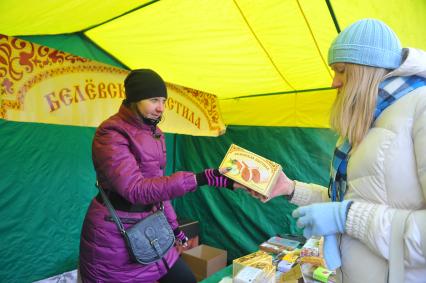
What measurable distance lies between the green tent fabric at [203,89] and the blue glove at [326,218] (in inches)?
38.0

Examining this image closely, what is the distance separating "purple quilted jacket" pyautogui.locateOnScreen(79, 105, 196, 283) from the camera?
1341mm

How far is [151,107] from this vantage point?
1.52 m

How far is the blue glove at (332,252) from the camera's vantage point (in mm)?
894

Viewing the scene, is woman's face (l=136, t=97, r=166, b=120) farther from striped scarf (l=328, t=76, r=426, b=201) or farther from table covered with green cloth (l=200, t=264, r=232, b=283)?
table covered with green cloth (l=200, t=264, r=232, b=283)

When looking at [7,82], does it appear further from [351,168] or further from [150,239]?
[351,168]

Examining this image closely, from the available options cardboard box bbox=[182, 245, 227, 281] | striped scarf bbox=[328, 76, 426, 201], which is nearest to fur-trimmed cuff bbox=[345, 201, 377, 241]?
striped scarf bbox=[328, 76, 426, 201]

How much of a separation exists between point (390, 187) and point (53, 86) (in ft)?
6.89

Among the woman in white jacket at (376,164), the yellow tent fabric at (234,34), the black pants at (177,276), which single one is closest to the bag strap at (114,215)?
the black pants at (177,276)

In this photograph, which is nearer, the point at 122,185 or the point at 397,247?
the point at 397,247

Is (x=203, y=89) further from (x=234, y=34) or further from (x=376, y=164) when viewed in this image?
(x=376, y=164)

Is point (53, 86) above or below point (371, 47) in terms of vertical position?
above

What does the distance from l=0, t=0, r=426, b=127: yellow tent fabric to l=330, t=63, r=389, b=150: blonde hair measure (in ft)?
2.04

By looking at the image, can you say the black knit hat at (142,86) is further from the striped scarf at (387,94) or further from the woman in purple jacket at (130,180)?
the striped scarf at (387,94)

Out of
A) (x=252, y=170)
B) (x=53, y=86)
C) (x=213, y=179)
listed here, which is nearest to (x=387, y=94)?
(x=252, y=170)
